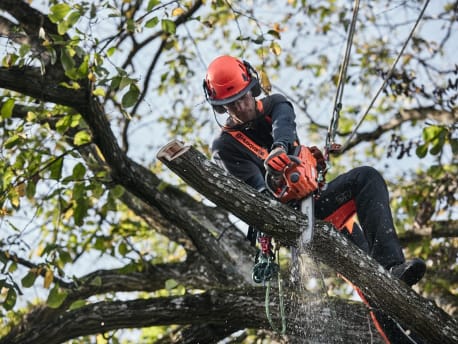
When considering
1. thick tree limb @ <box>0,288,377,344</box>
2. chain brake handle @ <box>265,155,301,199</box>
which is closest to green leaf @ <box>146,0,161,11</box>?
chain brake handle @ <box>265,155,301,199</box>

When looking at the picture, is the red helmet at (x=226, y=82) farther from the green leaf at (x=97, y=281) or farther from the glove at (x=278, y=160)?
the green leaf at (x=97, y=281)

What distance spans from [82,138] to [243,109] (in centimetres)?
137

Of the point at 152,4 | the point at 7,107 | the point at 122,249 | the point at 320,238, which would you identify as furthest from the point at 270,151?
the point at 122,249

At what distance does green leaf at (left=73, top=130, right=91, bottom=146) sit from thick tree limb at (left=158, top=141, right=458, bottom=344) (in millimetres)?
1900

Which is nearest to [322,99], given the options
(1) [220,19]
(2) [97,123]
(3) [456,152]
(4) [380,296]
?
(1) [220,19]

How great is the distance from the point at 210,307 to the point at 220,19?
409cm

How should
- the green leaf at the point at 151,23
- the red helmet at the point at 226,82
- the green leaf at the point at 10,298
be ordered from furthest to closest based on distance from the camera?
the green leaf at the point at 10,298
the green leaf at the point at 151,23
the red helmet at the point at 226,82

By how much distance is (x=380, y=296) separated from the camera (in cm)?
363

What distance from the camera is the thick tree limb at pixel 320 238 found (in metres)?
3.28

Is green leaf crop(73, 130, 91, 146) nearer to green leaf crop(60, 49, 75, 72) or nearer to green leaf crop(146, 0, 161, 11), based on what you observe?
green leaf crop(60, 49, 75, 72)

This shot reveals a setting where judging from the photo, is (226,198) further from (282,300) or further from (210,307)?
(210,307)

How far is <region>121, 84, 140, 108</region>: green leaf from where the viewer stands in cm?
442

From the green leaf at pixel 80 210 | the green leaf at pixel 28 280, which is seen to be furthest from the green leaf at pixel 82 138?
the green leaf at pixel 28 280

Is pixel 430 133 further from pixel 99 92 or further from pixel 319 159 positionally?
pixel 99 92
